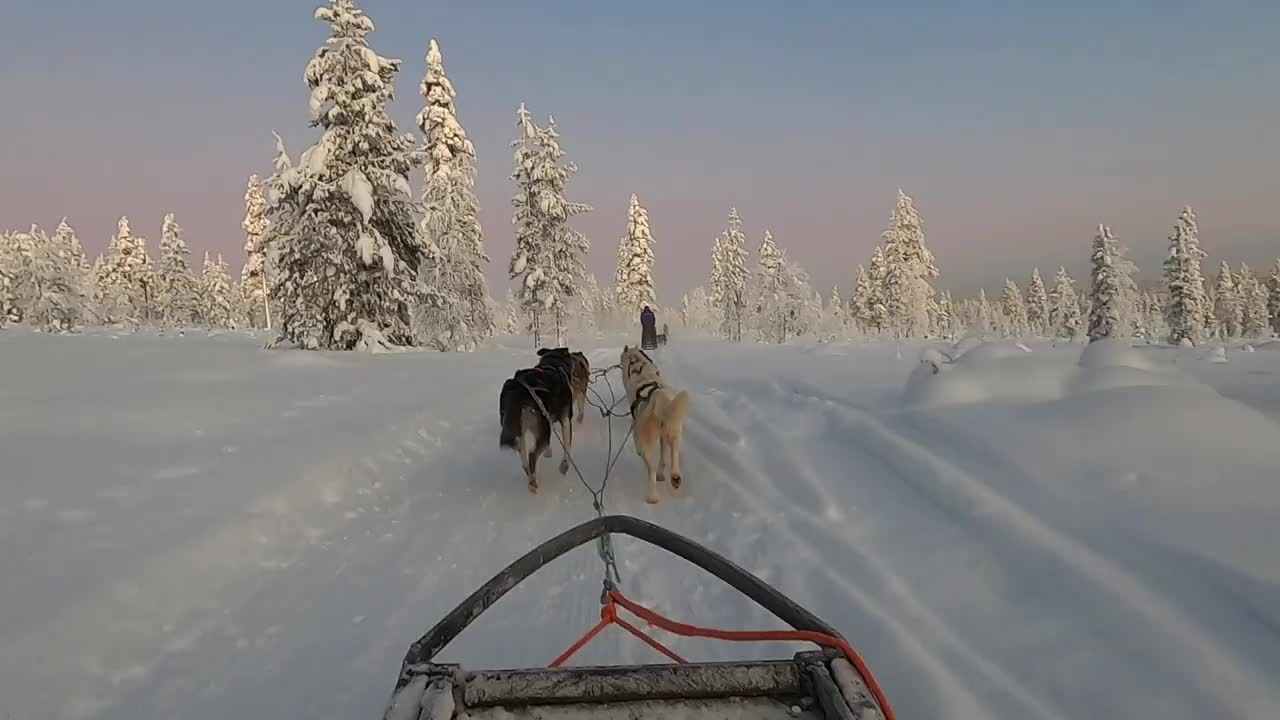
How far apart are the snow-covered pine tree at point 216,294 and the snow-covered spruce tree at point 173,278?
34.5 feet

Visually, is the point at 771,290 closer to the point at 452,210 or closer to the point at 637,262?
the point at 637,262

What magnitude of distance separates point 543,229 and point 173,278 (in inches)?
1914

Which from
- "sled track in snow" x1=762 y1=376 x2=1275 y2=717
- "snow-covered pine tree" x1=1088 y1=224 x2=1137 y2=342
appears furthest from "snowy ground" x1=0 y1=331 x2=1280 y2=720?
"snow-covered pine tree" x1=1088 y1=224 x2=1137 y2=342

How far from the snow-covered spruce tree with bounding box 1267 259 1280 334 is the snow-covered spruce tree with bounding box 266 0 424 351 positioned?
96.5 m

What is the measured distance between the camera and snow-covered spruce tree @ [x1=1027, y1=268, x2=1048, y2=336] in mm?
87062

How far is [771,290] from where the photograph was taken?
57844 mm

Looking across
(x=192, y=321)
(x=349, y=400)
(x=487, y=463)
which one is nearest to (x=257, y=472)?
(x=487, y=463)

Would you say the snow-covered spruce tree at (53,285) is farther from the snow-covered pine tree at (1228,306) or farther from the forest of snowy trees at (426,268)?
the snow-covered pine tree at (1228,306)

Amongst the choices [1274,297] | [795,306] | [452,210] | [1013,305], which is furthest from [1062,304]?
[452,210]

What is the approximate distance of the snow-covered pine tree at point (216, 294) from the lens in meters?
75.2

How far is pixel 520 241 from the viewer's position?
35938 mm

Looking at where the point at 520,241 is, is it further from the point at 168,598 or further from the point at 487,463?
the point at 168,598

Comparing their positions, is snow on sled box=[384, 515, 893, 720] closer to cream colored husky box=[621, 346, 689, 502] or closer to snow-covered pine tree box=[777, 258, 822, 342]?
cream colored husky box=[621, 346, 689, 502]

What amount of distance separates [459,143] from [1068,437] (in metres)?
33.3
